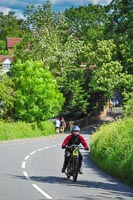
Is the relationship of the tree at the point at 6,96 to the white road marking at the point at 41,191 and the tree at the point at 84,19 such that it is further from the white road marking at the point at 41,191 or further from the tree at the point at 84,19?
the white road marking at the point at 41,191

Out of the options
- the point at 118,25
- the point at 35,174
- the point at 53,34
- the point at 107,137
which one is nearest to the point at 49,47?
the point at 53,34

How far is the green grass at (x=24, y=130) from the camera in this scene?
145 ft

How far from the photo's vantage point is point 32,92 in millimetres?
51031

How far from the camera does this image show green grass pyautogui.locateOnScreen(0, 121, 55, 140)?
4409 centimetres

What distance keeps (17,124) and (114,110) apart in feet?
113

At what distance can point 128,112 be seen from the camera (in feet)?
113

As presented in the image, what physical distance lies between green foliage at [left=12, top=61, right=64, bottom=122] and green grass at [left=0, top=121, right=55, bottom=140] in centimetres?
114

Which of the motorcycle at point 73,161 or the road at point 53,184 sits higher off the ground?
the motorcycle at point 73,161

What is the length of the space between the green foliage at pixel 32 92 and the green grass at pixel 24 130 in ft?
3.75

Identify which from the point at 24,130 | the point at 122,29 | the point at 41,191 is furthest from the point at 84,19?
the point at 41,191

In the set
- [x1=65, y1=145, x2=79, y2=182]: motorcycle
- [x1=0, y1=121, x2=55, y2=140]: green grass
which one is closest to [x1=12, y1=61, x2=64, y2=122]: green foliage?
[x1=0, y1=121, x2=55, y2=140]: green grass

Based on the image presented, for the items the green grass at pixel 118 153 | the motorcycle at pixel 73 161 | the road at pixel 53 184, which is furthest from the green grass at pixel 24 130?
the motorcycle at pixel 73 161

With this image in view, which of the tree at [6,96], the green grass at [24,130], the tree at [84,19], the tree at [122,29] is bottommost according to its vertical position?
the green grass at [24,130]

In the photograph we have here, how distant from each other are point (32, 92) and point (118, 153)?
3203 centimetres
